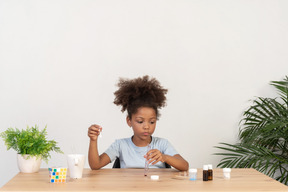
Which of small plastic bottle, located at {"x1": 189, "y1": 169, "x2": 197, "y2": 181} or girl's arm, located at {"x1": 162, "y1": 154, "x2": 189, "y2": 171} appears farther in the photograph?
girl's arm, located at {"x1": 162, "y1": 154, "x2": 189, "y2": 171}

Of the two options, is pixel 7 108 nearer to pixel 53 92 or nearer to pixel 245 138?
pixel 53 92

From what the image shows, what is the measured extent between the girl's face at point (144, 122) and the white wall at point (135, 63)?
4.80 feet

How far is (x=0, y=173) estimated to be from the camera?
13.6 feet

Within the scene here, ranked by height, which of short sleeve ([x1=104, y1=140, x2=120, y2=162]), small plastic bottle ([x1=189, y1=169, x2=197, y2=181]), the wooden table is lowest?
the wooden table

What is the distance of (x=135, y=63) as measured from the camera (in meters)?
4.16

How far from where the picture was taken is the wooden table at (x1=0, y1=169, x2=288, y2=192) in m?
1.85

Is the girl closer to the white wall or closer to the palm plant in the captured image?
the palm plant

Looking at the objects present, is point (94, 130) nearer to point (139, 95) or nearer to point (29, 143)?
point (29, 143)

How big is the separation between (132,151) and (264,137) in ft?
4.91

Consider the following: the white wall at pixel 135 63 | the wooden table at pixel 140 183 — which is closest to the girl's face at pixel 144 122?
the wooden table at pixel 140 183

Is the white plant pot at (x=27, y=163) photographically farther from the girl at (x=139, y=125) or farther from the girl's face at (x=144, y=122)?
the girl's face at (x=144, y=122)

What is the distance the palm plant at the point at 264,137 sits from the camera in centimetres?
354

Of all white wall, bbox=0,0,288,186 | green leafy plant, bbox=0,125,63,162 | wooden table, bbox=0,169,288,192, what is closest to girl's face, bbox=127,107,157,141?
wooden table, bbox=0,169,288,192

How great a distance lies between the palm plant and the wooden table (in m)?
1.30
